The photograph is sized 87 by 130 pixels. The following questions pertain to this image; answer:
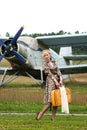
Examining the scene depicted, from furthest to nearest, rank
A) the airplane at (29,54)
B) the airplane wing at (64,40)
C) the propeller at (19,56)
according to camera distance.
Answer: the airplane wing at (64,40), the propeller at (19,56), the airplane at (29,54)

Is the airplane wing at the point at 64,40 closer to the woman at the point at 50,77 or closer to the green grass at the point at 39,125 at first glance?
the woman at the point at 50,77

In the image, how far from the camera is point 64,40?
35844 mm

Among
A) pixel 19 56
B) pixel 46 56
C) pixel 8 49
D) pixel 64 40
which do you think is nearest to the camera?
pixel 46 56

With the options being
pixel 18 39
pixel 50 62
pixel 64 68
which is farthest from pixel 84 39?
pixel 50 62

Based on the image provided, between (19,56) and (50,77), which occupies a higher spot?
(50,77)

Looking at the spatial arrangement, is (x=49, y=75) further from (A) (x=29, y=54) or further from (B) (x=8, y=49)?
(A) (x=29, y=54)

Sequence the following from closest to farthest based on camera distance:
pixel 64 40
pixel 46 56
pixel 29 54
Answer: pixel 46 56, pixel 29 54, pixel 64 40

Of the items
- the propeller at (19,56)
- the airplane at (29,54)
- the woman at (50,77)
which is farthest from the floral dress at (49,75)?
the propeller at (19,56)

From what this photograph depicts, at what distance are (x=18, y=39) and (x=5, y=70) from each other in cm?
333

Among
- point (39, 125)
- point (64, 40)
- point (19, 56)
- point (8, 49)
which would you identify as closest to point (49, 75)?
point (39, 125)

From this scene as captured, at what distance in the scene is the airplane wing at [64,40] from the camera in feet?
114

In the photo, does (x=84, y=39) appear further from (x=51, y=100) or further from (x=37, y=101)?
(x=51, y=100)

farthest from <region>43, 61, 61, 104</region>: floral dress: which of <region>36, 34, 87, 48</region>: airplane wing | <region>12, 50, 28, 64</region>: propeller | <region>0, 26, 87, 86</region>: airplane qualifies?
<region>36, 34, 87, 48</region>: airplane wing

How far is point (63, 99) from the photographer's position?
10836mm
